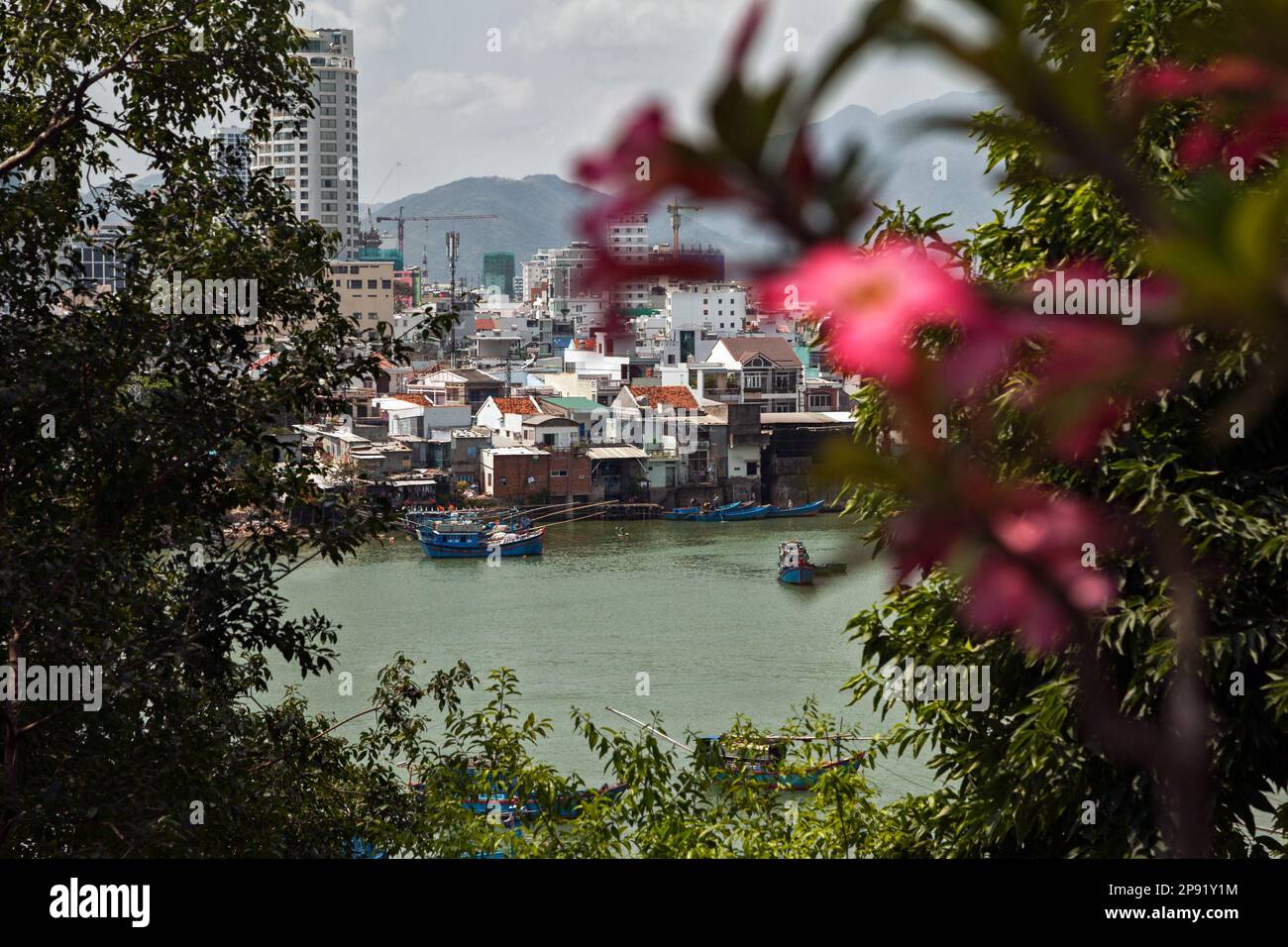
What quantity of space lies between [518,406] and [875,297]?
64.8 ft

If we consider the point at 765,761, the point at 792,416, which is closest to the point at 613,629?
the point at 792,416

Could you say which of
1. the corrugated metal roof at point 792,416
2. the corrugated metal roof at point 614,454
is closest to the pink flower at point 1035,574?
the corrugated metal roof at point 792,416

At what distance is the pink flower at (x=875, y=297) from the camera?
0.52 feet

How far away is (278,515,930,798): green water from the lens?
855 centimetres

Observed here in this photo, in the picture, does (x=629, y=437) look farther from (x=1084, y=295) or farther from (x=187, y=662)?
(x=1084, y=295)

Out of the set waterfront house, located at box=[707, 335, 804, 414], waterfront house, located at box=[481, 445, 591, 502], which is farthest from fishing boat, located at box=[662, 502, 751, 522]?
waterfront house, located at box=[707, 335, 804, 414]

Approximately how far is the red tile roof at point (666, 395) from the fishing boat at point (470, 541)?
3056 mm

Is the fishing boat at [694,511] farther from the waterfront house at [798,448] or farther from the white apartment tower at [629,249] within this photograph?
the white apartment tower at [629,249]

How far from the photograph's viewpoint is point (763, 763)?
306 centimetres

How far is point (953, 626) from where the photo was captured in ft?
9.04

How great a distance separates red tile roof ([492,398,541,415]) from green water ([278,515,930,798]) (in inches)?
130

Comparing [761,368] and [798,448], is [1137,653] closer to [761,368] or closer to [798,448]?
[798,448]
